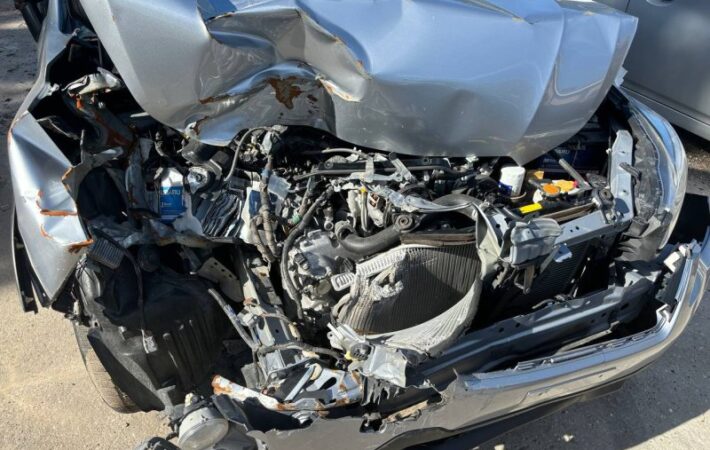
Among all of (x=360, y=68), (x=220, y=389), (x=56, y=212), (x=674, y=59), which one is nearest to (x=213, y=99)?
(x=360, y=68)

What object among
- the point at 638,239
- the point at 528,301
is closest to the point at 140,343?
the point at 528,301

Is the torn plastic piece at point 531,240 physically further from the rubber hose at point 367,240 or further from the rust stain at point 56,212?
the rust stain at point 56,212

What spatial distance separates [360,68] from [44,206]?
1141 mm

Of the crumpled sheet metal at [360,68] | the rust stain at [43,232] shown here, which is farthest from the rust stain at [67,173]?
the crumpled sheet metal at [360,68]

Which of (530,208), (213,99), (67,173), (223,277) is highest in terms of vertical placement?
(213,99)

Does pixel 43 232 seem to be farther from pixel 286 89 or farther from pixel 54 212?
pixel 286 89

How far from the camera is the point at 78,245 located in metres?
1.76

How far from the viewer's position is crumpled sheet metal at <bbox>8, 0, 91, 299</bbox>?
1782 mm

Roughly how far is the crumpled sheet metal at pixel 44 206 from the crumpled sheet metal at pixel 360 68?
14.6 inches

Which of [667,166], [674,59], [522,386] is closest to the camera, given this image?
[522,386]

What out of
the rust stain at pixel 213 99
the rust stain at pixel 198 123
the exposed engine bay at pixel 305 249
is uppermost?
the rust stain at pixel 213 99

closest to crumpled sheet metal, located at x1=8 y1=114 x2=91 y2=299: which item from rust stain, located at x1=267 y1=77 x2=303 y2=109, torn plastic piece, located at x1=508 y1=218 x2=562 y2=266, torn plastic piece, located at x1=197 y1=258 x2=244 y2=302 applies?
torn plastic piece, located at x1=197 y1=258 x2=244 y2=302

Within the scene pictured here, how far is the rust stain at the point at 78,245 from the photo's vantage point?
5.78 feet

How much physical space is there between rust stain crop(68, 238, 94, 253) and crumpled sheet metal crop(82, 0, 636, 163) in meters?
0.55
